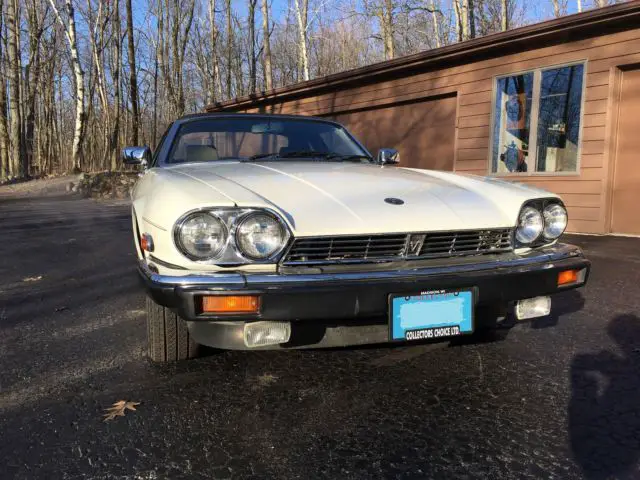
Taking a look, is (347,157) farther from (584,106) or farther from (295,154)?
(584,106)

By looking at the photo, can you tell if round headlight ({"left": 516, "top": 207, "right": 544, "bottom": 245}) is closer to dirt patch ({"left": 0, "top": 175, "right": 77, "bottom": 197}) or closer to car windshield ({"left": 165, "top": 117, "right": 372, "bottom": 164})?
car windshield ({"left": 165, "top": 117, "right": 372, "bottom": 164})

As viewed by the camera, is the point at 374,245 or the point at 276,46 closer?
the point at 374,245

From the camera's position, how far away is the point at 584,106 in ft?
23.7

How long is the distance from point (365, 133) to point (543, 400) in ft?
31.7

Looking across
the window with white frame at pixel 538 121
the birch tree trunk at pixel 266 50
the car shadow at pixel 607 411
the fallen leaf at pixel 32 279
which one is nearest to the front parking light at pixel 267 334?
the car shadow at pixel 607 411

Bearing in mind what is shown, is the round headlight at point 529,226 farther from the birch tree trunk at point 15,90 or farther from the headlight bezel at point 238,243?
the birch tree trunk at point 15,90

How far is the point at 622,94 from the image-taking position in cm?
693

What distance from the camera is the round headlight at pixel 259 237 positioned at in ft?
6.50

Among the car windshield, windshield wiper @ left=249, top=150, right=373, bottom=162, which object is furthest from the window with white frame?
windshield wiper @ left=249, top=150, right=373, bottom=162

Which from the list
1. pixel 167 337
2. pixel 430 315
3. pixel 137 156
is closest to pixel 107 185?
pixel 137 156

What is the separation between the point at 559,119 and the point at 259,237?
23.4 feet

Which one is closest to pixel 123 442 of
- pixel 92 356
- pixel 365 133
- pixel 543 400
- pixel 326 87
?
pixel 92 356

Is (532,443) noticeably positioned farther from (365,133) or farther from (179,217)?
(365,133)

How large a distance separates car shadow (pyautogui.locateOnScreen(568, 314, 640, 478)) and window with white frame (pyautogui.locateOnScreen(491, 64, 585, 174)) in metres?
5.38
